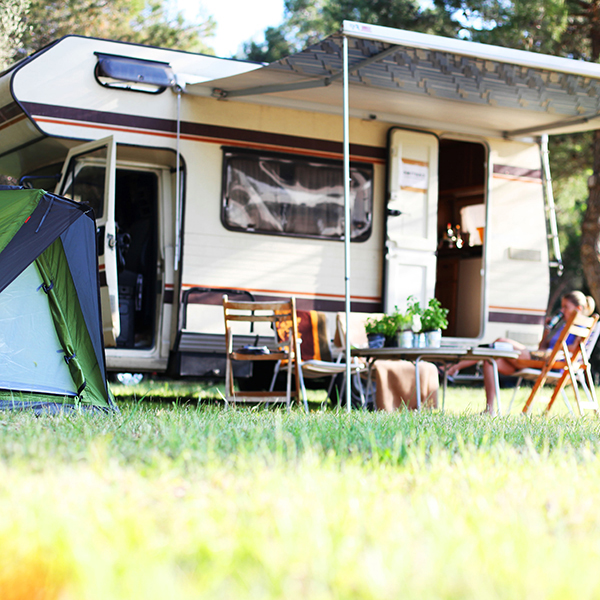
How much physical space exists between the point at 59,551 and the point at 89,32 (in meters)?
12.8

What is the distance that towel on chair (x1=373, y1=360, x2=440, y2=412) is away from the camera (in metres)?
4.79

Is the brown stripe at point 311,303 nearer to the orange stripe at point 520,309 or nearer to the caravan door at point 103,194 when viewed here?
the caravan door at point 103,194

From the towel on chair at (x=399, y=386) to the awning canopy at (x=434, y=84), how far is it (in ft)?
6.57

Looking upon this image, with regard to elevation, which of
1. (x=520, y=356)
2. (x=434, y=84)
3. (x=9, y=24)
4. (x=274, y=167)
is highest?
(x=9, y=24)

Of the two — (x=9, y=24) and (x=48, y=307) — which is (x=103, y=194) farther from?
(x=9, y=24)

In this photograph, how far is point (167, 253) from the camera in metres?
5.52

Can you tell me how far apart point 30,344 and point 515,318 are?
13.7ft

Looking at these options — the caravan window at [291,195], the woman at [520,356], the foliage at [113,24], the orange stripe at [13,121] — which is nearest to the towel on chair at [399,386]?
the woman at [520,356]

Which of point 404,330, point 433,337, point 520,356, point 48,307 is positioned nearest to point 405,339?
point 404,330

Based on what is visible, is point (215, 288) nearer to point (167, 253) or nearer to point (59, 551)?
point (167, 253)

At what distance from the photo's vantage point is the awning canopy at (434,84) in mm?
4582

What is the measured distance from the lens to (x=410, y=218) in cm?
617

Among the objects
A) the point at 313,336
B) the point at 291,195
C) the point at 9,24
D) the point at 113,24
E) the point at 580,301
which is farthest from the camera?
the point at 113,24

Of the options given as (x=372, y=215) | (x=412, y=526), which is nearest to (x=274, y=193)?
(x=372, y=215)
